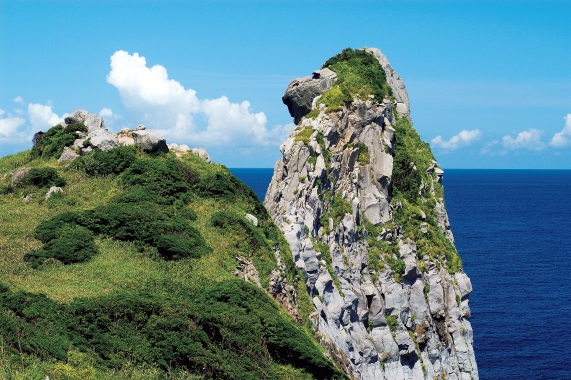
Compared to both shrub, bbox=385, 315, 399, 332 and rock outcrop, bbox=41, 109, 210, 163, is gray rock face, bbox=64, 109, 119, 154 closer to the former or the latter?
rock outcrop, bbox=41, 109, 210, 163

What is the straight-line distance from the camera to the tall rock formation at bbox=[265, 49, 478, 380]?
5991 centimetres

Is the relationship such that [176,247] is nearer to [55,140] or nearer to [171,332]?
[171,332]

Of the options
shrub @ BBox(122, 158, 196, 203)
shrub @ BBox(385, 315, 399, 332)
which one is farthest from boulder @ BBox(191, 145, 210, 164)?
shrub @ BBox(385, 315, 399, 332)

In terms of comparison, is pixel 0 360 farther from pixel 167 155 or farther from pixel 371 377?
pixel 371 377

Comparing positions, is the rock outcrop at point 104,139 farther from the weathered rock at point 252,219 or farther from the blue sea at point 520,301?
the blue sea at point 520,301

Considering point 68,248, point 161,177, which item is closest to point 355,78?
point 161,177

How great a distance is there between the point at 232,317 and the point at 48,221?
16.2 meters

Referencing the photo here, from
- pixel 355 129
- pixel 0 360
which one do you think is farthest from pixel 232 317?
pixel 355 129

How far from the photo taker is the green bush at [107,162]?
56156 millimetres

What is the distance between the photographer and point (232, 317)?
38.6m

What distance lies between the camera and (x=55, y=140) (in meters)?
62.1

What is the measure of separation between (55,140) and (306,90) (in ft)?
88.9

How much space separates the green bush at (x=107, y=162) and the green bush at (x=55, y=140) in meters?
4.61

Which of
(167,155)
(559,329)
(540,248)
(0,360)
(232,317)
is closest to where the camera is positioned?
(0,360)
